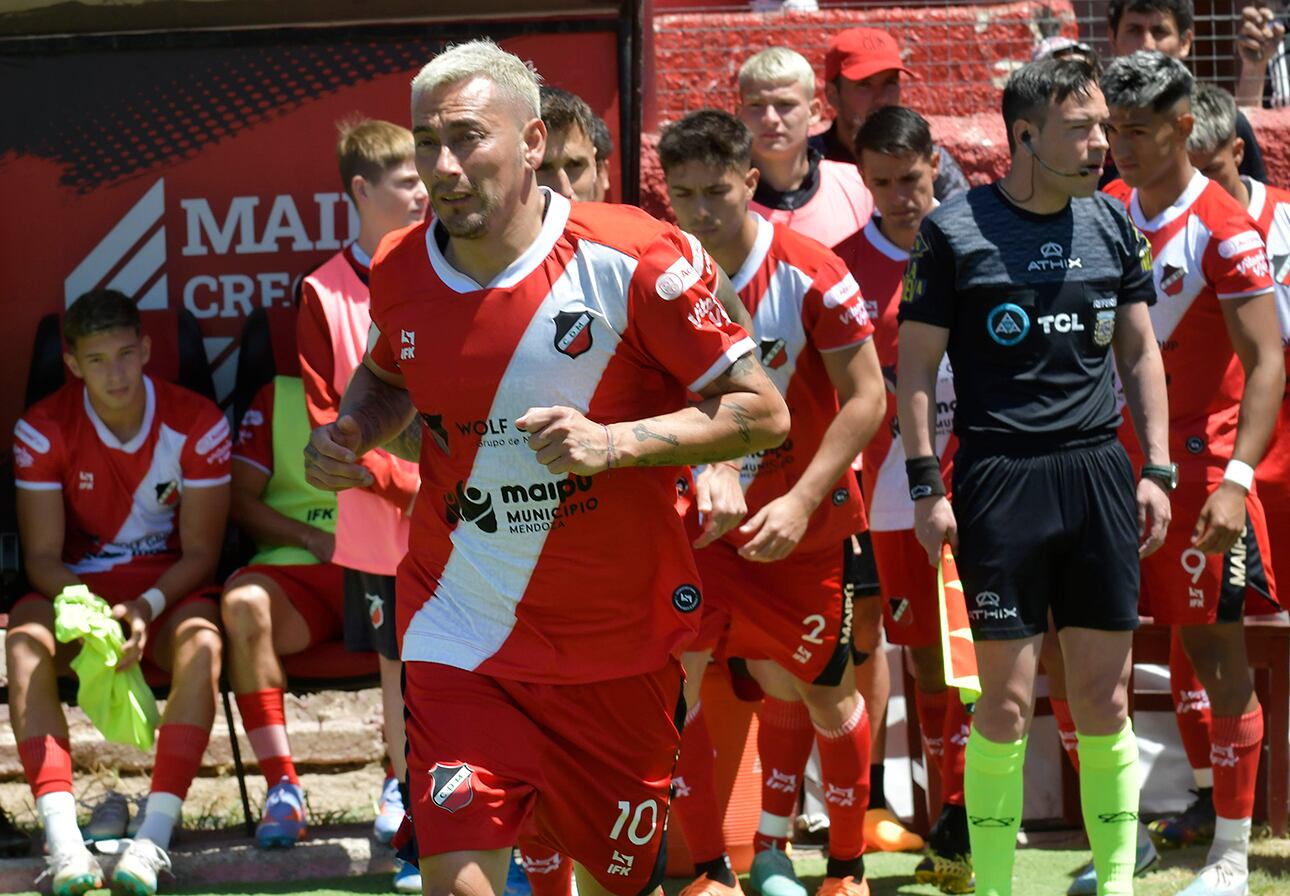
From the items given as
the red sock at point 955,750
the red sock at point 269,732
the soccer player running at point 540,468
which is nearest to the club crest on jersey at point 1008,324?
the soccer player running at point 540,468

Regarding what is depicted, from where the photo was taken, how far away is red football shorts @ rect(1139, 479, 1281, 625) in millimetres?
5688

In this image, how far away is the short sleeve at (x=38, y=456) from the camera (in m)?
6.23

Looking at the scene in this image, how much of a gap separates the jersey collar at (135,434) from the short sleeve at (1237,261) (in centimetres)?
352

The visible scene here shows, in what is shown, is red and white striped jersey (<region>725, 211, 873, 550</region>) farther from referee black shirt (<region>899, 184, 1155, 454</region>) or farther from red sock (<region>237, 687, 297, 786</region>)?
red sock (<region>237, 687, 297, 786</region>)

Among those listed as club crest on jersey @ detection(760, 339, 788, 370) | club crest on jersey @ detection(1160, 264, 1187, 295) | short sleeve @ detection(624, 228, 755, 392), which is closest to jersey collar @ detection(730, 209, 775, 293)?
club crest on jersey @ detection(760, 339, 788, 370)

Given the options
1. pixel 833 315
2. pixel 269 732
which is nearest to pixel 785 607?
pixel 833 315

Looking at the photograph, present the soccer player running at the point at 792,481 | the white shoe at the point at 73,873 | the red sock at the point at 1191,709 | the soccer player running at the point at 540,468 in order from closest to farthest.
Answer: the soccer player running at the point at 540,468 < the soccer player running at the point at 792,481 < the white shoe at the point at 73,873 < the red sock at the point at 1191,709

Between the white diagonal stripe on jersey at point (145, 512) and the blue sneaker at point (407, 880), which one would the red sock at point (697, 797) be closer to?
the blue sneaker at point (407, 880)

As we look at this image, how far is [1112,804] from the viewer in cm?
499

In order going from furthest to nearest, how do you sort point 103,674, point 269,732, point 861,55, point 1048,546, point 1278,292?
point 861,55 < point 1278,292 < point 269,732 < point 103,674 < point 1048,546

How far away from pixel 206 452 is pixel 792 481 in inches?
83.1

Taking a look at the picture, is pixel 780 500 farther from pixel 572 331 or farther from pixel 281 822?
→ pixel 281 822

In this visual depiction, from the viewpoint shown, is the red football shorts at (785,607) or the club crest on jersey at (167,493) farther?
the club crest on jersey at (167,493)

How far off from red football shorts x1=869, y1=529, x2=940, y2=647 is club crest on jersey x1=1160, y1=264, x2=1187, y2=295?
1139mm
